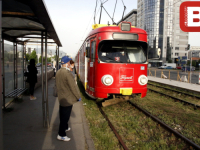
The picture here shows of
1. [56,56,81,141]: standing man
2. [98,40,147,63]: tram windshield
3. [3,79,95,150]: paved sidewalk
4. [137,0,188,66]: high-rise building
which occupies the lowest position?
[3,79,95,150]: paved sidewalk

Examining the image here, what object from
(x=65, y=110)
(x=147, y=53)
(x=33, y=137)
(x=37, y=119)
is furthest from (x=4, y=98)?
(x=147, y=53)

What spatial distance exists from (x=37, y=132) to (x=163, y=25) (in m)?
88.0

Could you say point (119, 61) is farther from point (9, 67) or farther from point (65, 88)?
point (9, 67)

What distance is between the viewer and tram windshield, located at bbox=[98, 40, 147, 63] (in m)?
6.98

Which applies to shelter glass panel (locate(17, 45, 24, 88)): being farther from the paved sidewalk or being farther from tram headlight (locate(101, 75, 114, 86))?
tram headlight (locate(101, 75, 114, 86))

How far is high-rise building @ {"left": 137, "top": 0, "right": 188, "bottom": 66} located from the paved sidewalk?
77.5 m

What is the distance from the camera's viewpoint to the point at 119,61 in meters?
6.95

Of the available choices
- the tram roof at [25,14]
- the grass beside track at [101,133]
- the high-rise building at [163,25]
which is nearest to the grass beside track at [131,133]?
the grass beside track at [101,133]

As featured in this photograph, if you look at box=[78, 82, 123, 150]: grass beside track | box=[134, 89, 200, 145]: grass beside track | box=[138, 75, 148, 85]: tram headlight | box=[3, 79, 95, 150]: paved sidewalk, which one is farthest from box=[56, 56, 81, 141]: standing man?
box=[138, 75, 148, 85]: tram headlight

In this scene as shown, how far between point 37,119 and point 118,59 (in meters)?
3.38

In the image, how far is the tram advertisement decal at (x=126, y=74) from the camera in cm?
689

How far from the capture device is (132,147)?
14.2 feet

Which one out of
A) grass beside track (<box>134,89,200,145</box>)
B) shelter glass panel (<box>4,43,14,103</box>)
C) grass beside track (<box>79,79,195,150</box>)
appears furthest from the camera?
shelter glass panel (<box>4,43,14,103</box>)

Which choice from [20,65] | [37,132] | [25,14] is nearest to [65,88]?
[37,132]
